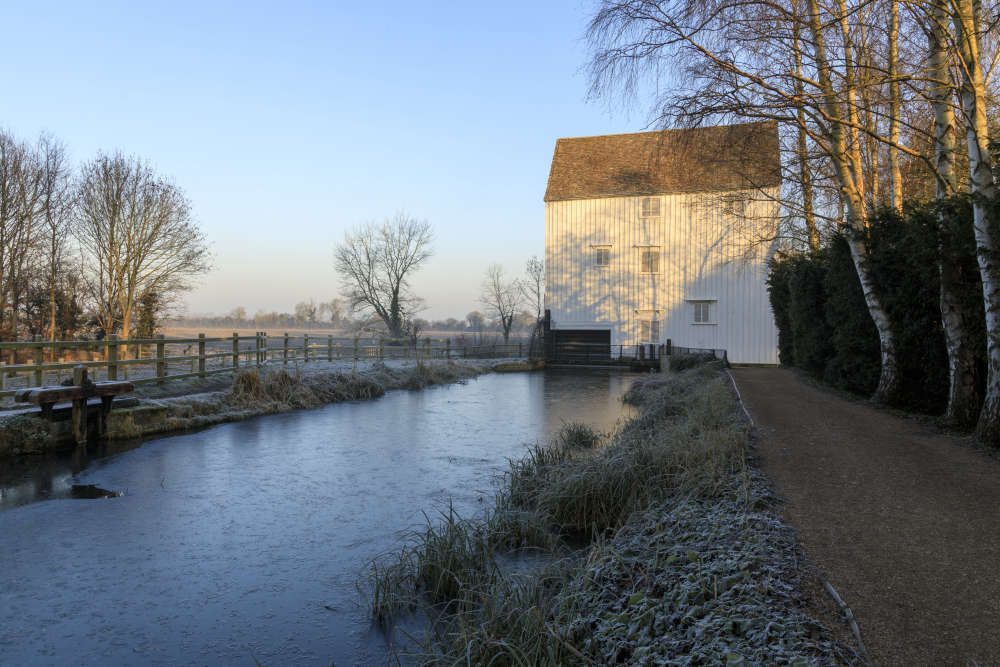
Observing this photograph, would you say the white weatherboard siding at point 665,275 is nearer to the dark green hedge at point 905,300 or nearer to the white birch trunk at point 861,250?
the dark green hedge at point 905,300

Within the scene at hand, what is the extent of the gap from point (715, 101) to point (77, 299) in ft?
91.2

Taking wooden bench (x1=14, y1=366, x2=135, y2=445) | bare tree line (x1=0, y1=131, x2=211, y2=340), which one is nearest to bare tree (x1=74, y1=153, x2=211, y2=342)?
bare tree line (x1=0, y1=131, x2=211, y2=340)

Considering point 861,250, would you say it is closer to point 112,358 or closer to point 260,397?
point 260,397

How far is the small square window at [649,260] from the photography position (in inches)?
1167

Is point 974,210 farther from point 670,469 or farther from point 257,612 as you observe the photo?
point 257,612

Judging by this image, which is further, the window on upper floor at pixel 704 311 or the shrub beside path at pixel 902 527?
the window on upper floor at pixel 704 311

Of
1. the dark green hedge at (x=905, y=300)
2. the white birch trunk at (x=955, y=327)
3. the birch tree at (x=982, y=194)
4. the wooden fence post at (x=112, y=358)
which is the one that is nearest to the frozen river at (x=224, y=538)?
the wooden fence post at (x=112, y=358)

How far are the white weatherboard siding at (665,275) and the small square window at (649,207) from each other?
0.59ft

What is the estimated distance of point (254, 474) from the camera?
329 inches

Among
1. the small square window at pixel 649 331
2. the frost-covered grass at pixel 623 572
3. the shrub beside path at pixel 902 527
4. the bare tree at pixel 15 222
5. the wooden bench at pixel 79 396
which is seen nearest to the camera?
the shrub beside path at pixel 902 527

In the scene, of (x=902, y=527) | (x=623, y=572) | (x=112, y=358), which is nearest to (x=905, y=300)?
(x=902, y=527)

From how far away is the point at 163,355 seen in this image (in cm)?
1428

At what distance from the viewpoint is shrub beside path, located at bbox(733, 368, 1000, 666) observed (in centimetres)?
279

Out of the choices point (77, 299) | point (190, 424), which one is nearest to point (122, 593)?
point (190, 424)
